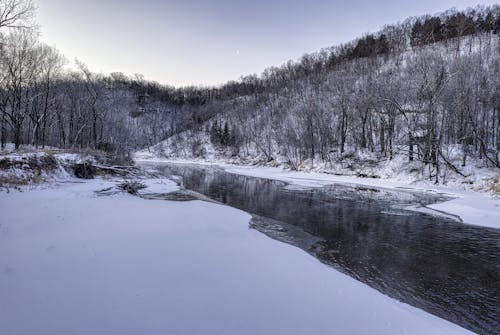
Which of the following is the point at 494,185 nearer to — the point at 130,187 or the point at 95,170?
the point at 130,187

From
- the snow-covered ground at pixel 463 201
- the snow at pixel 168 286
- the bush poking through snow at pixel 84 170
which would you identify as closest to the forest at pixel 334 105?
the snow-covered ground at pixel 463 201

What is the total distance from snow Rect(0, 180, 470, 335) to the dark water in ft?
3.67

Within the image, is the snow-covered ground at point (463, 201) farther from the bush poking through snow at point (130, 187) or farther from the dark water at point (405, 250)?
the bush poking through snow at point (130, 187)

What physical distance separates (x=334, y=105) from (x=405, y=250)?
3888 centimetres

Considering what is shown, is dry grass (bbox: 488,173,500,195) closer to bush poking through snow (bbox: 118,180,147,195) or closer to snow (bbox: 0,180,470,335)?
snow (bbox: 0,180,470,335)

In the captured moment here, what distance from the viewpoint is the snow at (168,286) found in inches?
156

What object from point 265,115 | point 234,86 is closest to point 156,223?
point 265,115

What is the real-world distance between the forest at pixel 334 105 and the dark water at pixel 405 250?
16.7 meters

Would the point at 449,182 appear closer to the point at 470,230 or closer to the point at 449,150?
the point at 449,150

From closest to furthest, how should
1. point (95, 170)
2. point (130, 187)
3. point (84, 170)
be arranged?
point (130, 187) < point (84, 170) < point (95, 170)

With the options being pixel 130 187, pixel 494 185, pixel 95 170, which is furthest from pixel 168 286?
pixel 494 185

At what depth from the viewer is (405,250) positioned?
9.86 meters

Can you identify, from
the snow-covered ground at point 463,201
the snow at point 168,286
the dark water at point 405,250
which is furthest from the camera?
the snow-covered ground at point 463,201

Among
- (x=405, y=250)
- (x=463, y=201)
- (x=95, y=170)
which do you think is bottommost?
(x=405, y=250)
